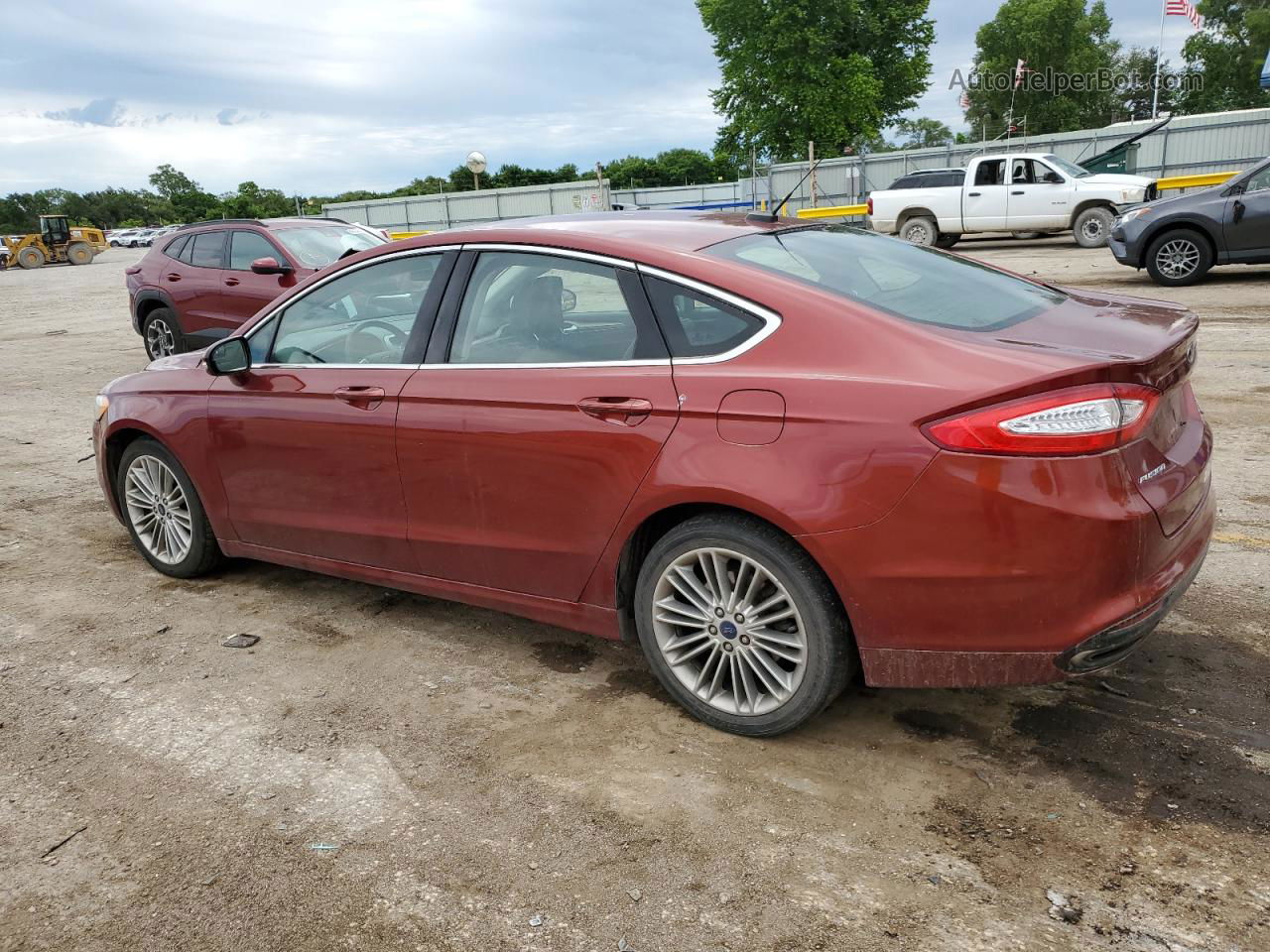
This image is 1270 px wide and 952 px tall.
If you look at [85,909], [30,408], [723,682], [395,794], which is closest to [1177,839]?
[723,682]

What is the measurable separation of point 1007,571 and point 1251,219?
38.8 feet

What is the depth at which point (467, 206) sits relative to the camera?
3847 centimetres

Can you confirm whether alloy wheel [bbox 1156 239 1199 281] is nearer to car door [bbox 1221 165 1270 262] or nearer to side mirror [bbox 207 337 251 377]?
car door [bbox 1221 165 1270 262]

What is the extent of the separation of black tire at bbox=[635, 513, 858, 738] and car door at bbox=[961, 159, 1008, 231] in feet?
65.0

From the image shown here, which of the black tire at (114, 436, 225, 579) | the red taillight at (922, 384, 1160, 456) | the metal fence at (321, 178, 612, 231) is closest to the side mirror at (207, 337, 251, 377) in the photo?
the black tire at (114, 436, 225, 579)

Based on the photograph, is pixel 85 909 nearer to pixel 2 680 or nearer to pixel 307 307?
pixel 2 680

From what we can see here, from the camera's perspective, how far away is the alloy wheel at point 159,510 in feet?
15.9

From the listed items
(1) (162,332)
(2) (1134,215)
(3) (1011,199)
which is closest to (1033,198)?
(3) (1011,199)

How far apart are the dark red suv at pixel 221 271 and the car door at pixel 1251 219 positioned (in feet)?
33.0

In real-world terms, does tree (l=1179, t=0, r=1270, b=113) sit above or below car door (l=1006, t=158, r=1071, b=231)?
above

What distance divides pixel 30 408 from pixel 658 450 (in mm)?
9052

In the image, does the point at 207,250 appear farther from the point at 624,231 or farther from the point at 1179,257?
the point at 1179,257

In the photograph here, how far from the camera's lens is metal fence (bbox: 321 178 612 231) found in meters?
37.1

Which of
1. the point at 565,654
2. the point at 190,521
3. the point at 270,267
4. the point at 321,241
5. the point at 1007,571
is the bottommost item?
the point at 565,654
